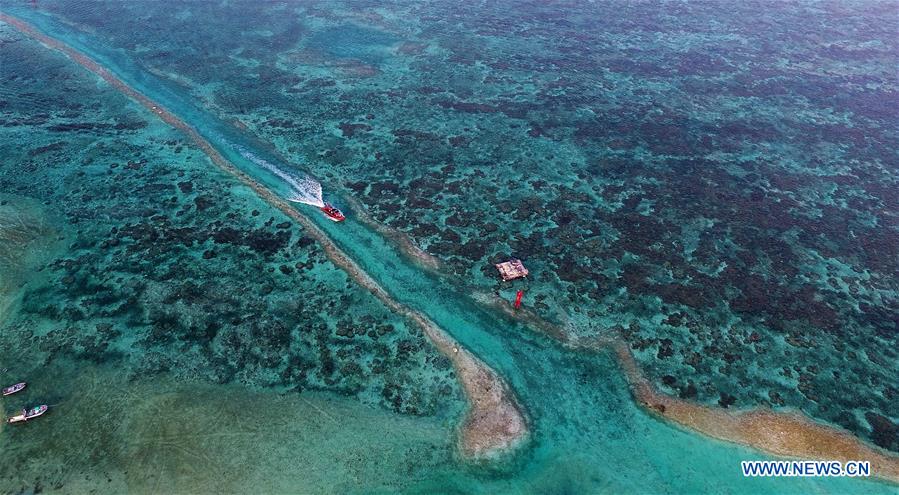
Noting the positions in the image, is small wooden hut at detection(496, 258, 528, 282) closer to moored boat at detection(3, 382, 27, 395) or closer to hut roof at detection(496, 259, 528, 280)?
hut roof at detection(496, 259, 528, 280)

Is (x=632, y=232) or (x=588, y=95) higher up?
(x=588, y=95)

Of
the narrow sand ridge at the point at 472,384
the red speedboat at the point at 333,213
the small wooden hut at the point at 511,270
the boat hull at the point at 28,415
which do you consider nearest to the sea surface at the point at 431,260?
the boat hull at the point at 28,415

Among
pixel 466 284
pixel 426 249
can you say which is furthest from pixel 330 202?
pixel 466 284

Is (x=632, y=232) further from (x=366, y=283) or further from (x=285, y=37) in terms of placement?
(x=285, y=37)

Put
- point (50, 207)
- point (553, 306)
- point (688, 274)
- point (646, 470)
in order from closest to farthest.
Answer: point (646, 470), point (553, 306), point (688, 274), point (50, 207)

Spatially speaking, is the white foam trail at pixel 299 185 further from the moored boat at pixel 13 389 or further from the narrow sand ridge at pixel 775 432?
the narrow sand ridge at pixel 775 432
